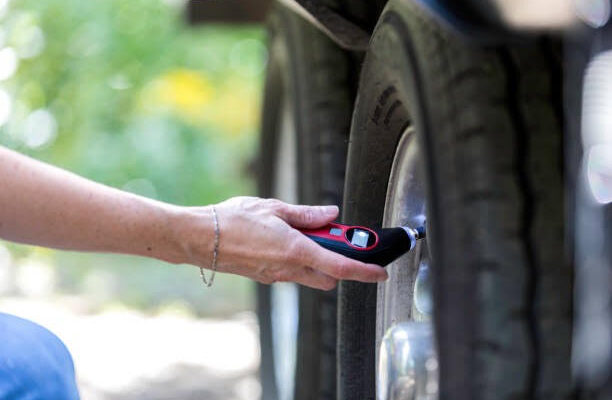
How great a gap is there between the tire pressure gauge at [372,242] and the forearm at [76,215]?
228 mm

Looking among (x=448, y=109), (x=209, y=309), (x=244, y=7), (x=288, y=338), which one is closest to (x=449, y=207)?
(x=448, y=109)

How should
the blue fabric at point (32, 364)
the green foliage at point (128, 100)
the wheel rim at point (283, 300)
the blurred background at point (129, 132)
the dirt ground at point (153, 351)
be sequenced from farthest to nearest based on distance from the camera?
1. the green foliage at point (128, 100)
2. the blurred background at point (129, 132)
3. the dirt ground at point (153, 351)
4. the wheel rim at point (283, 300)
5. the blue fabric at point (32, 364)

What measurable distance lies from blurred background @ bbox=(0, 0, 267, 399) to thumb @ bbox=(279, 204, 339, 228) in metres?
3.15

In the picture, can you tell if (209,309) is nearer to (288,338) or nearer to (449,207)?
(288,338)

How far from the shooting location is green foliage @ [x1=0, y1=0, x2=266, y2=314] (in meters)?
6.75

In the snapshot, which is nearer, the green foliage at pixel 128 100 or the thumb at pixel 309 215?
the thumb at pixel 309 215

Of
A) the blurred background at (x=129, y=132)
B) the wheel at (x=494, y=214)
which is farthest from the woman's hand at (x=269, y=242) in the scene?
the blurred background at (x=129, y=132)

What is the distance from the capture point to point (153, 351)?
4746 millimetres

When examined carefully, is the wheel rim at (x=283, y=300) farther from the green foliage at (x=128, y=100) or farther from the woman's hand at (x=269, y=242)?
the green foliage at (x=128, y=100)

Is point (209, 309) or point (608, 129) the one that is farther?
point (209, 309)

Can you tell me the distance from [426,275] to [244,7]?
2.45 meters

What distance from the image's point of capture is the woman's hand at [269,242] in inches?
72.2

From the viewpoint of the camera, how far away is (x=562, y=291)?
1.27 meters

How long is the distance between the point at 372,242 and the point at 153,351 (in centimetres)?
313
